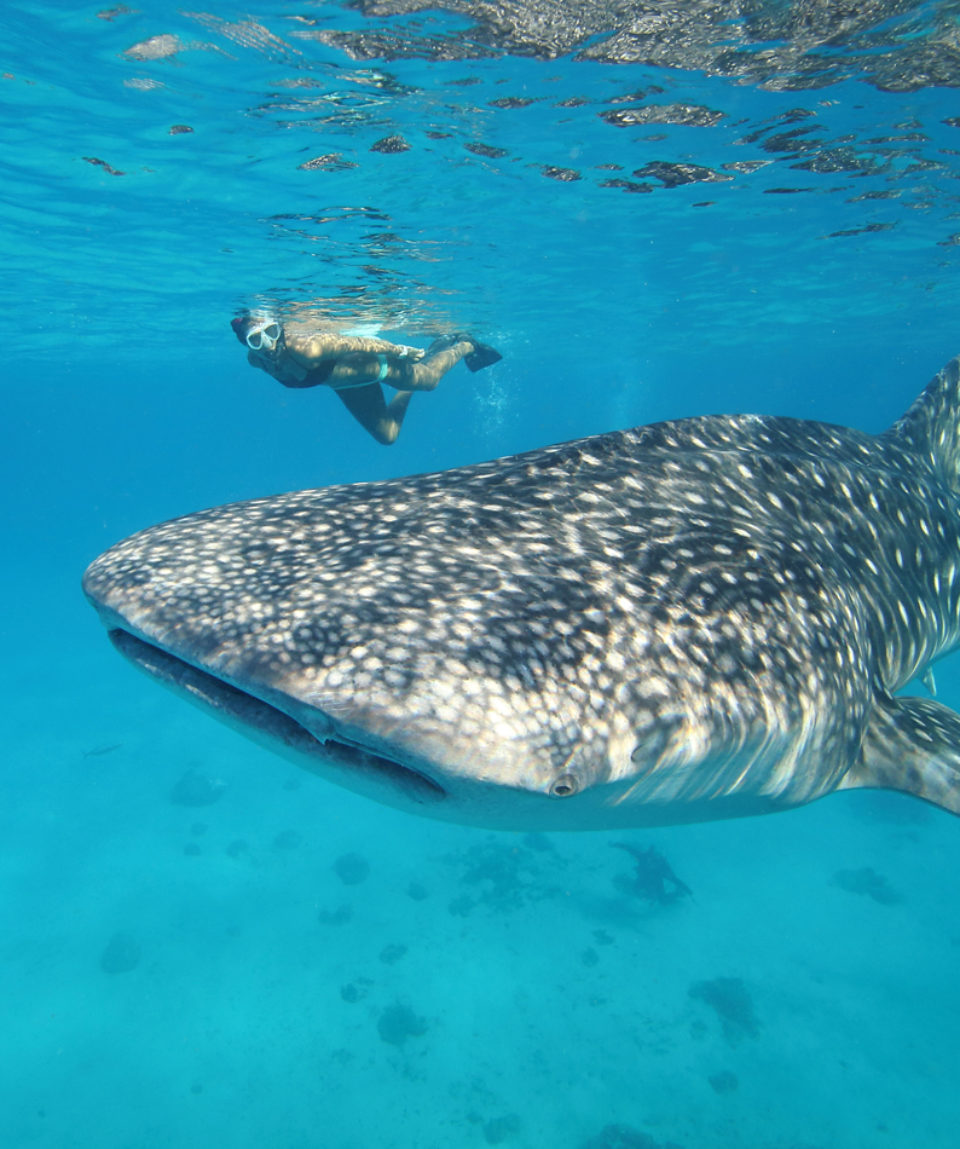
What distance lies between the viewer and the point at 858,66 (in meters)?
11.1

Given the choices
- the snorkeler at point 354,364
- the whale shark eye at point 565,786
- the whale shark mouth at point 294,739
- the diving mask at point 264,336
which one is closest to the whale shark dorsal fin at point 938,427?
the whale shark eye at point 565,786

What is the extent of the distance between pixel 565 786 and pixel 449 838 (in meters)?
13.8

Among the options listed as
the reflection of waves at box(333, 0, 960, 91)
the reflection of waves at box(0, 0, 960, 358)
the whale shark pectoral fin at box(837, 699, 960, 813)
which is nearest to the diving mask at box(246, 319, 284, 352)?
the reflection of waves at box(0, 0, 960, 358)

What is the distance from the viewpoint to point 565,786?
221 cm

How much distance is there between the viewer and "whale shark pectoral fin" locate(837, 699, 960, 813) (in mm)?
3617

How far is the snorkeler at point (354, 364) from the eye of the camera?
470 inches

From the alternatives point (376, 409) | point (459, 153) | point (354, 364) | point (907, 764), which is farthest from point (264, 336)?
point (907, 764)

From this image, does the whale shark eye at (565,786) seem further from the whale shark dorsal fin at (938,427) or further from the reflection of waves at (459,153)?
the reflection of waves at (459,153)

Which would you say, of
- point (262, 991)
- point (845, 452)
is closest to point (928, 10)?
point (845, 452)

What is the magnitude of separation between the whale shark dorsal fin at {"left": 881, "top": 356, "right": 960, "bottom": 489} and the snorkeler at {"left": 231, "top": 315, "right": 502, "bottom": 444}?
9.05m

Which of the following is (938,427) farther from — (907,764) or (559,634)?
(559,634)

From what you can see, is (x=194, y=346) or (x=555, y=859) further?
(x=194, y=346)

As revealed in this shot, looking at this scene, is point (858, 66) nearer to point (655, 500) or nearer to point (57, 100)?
point (655, 500)

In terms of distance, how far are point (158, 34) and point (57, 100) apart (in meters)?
2.89
